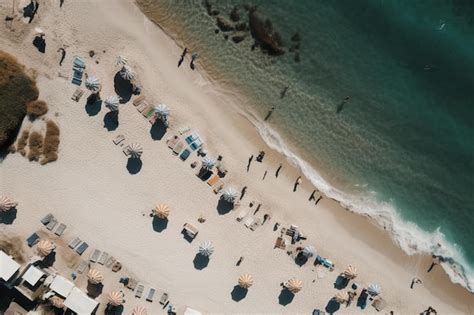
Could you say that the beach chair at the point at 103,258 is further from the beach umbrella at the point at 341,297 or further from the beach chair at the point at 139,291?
the beach umbrella at the point at 341,297

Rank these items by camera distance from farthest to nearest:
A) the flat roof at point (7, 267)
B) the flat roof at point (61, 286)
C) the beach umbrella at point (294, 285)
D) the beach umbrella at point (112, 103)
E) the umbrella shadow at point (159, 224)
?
the beach umbrella at point (294, 285) < the umbrella shadow at point (159, 224) < the beach umbrella at point (112, 103) < the flat roof at point (61, 286) < the flat roof at point (7, 267)

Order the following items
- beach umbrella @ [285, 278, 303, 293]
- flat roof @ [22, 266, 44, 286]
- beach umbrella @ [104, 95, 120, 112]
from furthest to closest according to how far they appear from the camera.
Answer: beach umbrella @ [285, 278, 303, 293]
beach umbrella @ [104, 95, 120, 112]
flat roof @ [22, 266, 44, 286]

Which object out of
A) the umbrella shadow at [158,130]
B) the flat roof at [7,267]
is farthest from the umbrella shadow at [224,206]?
the flat roof at [7,267]

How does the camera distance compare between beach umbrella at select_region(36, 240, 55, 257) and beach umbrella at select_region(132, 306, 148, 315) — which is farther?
beach umbrella at select_region(132, 306, 148, 315)

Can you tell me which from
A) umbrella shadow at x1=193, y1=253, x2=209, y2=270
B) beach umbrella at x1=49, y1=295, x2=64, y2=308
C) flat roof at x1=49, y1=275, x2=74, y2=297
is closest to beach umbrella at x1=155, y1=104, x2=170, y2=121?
umbrella shadow at x1=193, y1=253, x2=209, y2=270

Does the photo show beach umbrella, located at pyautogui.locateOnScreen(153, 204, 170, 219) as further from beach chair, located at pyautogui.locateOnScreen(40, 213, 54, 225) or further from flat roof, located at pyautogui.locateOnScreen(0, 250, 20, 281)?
flat roof, located at pyautogui.locateOnScreen(0, 250, 20, 281)

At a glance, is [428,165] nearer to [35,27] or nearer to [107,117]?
[107,117]
